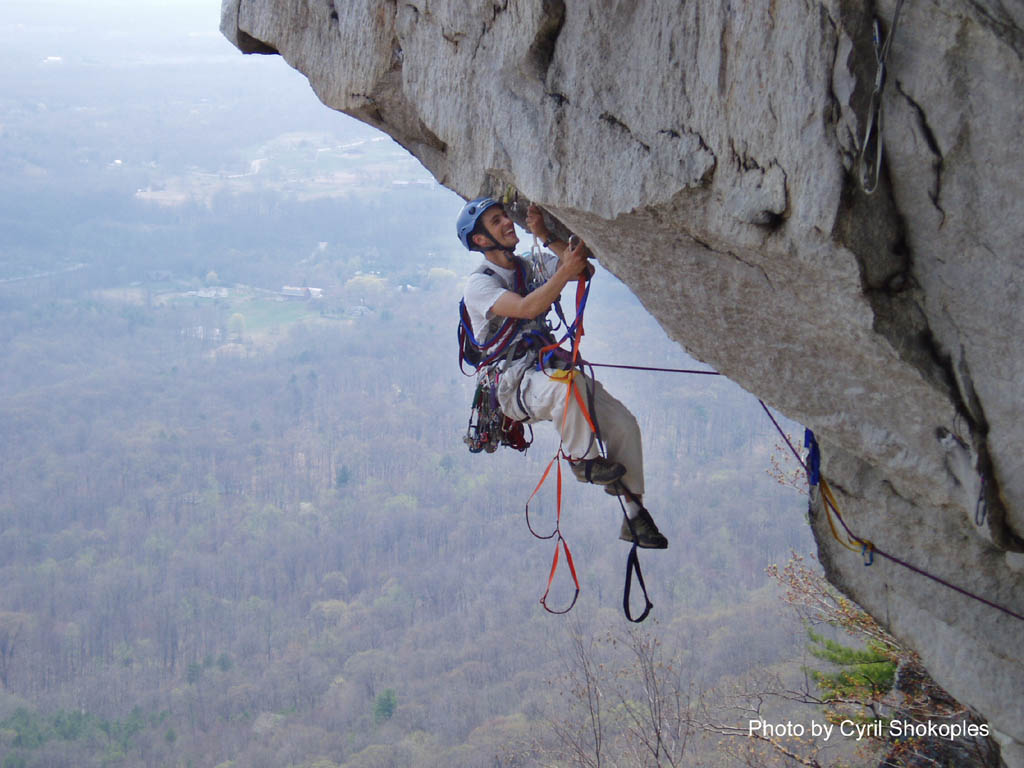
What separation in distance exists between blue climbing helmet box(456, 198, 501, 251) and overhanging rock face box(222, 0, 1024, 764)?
0.14 m

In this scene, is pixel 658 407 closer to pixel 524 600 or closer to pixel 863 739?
pixel 524 600

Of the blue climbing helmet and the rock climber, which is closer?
the rock climber

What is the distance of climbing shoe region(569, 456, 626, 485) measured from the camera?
462 centimetres

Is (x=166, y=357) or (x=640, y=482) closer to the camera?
(x=640, y=482)

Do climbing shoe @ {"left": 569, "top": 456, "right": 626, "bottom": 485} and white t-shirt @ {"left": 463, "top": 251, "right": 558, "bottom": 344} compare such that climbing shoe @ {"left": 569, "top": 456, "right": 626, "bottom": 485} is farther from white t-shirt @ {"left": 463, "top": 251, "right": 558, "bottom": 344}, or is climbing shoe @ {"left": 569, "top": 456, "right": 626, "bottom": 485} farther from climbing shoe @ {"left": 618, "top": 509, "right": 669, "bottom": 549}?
white t-shirt @ {"left": 463, "top": 251, "right": 558, "bottom": 344}

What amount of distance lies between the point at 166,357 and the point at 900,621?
198ft

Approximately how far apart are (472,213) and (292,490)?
46830 millimetres

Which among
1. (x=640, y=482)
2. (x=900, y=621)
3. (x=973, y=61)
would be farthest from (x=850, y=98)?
(x=900, y=621)

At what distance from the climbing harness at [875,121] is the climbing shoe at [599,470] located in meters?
1.93

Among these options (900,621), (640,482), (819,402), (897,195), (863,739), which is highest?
(897,195)

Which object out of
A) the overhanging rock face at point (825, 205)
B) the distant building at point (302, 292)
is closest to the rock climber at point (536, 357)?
the overhanging rock face at point (825, 205)

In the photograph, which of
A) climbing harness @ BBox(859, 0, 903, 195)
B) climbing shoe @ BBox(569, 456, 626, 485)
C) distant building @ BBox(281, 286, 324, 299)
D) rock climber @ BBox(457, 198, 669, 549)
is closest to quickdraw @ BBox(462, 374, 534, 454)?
rock climber @ BBox(457, 198, 669, 549)

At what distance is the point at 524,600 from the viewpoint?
4112 cm

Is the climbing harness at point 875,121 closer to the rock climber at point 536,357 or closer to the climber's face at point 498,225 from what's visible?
the rock climber at point 536,357
